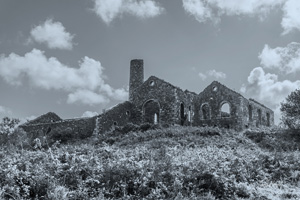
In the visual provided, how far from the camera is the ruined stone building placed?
94.4 feet

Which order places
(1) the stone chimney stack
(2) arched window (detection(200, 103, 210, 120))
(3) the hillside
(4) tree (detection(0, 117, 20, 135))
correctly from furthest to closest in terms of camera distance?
(1) the stone chimney stack
(2) arched window (detection(200, 103, 210, 120))
(4) tree (detection(0, 117, 20, 135))
(3) the hillside

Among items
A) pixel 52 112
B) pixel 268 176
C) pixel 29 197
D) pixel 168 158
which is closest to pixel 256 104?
pixel 52 112

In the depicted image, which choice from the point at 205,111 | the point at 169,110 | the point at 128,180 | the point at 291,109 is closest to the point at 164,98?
the point at 169,110

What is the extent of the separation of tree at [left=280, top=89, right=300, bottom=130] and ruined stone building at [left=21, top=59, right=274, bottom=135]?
340 centimetres

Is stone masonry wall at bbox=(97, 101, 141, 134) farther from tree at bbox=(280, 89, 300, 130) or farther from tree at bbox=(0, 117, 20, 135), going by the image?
tree at bbox=(280, 89, 300, 130)

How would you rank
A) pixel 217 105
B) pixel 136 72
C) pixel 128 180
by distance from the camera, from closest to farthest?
pixel 128 180 < pixel 217 105 < pixel 136 72

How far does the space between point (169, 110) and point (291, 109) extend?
11680mm

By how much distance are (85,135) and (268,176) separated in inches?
788

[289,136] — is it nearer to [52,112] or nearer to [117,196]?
[117,196]

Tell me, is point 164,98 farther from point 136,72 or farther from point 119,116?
point 136,72

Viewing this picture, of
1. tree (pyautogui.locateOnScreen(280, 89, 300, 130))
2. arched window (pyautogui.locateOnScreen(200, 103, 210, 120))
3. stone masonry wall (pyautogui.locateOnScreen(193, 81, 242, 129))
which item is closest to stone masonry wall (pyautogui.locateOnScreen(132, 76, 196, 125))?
stone masonry wall (pyautogui.locateOnScreen(193, 81, 242, 129))

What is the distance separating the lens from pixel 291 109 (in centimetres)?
3059

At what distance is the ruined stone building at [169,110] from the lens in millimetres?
28781

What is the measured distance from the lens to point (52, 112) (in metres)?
36.1
